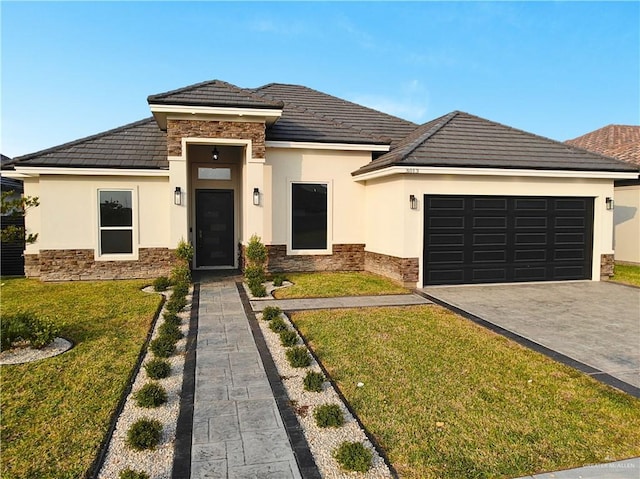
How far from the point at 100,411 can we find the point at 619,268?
1563cm

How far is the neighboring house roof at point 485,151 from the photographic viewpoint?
10.4 m

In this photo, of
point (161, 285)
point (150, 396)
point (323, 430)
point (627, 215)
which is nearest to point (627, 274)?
point (627, 215)

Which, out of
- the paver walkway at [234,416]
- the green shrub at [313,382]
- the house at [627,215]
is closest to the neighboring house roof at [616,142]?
the house at [627,215]

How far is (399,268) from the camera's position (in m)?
10.5

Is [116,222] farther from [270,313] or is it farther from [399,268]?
[399,268]

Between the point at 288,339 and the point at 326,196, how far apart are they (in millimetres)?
7093

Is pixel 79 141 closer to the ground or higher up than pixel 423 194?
higher up

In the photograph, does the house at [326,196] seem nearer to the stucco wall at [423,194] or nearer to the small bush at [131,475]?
the stucco wall at [423,194]

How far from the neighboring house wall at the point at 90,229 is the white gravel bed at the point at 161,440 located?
6609 mm

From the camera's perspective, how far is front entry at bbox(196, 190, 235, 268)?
1319cm

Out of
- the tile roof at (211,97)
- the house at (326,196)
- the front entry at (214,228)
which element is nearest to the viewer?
the tile roof at (211,97)

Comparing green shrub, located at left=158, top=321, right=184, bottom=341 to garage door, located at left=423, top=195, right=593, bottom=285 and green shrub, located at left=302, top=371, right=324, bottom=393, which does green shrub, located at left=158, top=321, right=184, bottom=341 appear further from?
garage door, located at left=423, top=195, right=593, bottom=285

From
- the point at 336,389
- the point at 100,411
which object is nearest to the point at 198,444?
the point at 100,411

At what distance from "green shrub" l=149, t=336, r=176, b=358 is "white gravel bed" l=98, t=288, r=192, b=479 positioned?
28 cm
